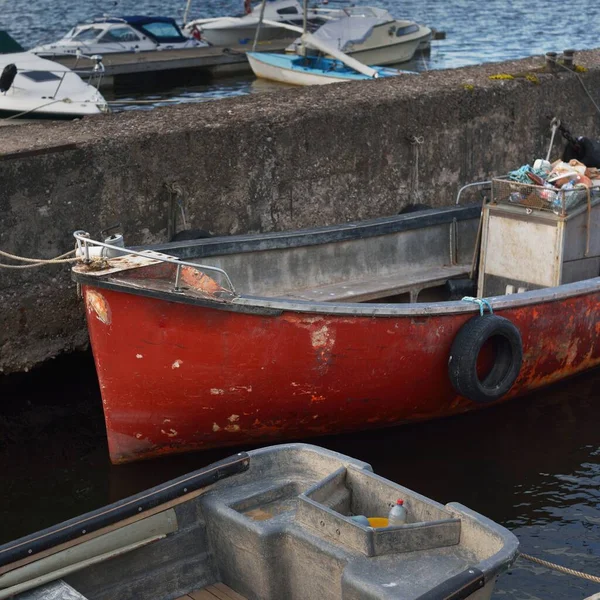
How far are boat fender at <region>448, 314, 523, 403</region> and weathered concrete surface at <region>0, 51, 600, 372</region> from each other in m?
2.82

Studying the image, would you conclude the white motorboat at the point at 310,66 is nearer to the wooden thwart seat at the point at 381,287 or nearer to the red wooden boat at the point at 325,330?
the wooden thwart seat at the point at 381,287

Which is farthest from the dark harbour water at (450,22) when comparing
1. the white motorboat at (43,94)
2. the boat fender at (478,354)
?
the boat fender at (478,354)

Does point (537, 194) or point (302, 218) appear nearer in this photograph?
point (537, 194)

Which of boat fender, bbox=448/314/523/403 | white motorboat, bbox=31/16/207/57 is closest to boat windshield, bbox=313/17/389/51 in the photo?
white motorboat, bbox=31/16/207/57

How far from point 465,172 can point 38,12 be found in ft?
119

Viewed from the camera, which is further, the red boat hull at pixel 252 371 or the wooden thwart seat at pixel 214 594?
the red boat hull at pixel 252 371

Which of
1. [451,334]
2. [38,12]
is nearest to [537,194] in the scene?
[451,334]

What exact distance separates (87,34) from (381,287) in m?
22.0

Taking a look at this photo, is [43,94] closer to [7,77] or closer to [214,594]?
[7,77]

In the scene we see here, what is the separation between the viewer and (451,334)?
826cm

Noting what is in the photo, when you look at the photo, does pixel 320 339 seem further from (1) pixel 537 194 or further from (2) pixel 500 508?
(1) pixel 537 194

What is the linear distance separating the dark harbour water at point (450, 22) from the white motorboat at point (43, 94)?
7029mm

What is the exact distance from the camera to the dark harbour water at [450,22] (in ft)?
109

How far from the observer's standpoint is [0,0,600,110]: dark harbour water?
33.2 m
